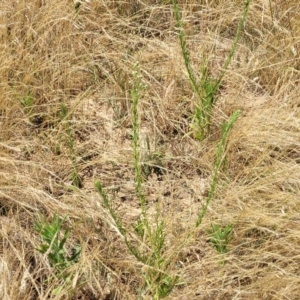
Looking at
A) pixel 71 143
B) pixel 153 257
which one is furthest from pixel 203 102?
pixel 153 257

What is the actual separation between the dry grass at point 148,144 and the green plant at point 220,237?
0.03 meters

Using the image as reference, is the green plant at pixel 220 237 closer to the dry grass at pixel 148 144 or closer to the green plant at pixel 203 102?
the dry grass at pixel 148 144

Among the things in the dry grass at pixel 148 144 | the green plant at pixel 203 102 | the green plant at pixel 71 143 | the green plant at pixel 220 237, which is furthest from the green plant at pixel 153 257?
the green plant at pixel 203 102

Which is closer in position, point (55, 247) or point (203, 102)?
point (55, 247)

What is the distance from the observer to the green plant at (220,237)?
80.3 inches

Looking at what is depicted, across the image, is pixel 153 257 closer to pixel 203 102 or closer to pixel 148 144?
pixel 148 144

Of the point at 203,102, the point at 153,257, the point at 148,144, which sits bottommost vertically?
the point at 153,257

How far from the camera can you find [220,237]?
6.70 feet

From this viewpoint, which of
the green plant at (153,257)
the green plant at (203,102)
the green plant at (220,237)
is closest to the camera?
the green plant at (153,257)

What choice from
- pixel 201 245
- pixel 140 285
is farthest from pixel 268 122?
pixel 140 285

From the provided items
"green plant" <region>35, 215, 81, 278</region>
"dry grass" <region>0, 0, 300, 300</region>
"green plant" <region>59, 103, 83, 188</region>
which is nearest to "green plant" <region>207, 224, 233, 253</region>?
"dry grass" <region>0, 0, 300, 300</region>

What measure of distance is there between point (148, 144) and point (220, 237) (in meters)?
0.59

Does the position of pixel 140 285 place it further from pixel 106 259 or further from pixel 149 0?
pixel 149 0

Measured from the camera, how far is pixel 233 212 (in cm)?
214
